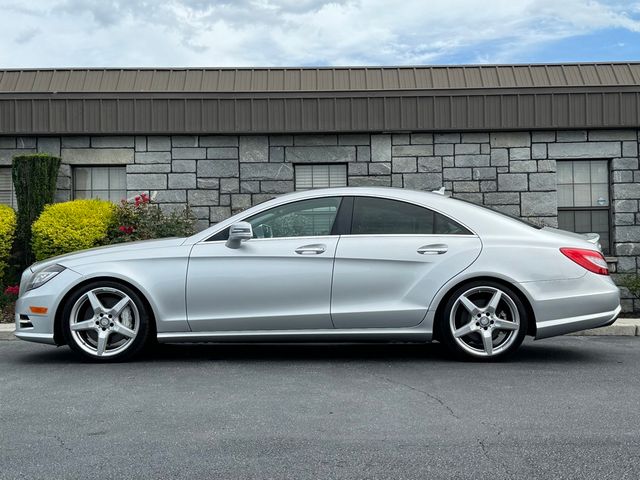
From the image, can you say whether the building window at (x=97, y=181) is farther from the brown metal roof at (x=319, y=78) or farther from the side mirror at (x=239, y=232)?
the side mirror at (x=239, y=232)

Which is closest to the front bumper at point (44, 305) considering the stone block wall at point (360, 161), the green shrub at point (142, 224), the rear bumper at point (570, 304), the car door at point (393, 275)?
the car door at point (393, 275)

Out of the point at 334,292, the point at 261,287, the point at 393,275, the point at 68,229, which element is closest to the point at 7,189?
the point at 68,229

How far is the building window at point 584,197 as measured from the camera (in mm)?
12516

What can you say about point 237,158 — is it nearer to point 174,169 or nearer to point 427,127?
point 174,169

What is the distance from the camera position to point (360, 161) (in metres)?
12.5

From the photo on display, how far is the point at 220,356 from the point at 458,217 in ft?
7.99

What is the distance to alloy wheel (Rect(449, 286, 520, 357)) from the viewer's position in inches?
260

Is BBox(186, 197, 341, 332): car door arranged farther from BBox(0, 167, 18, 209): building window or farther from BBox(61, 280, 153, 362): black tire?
BBox(0, 167, 18, 209): building window

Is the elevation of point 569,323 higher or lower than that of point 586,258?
lower

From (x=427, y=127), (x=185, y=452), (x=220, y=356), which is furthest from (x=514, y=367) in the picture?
(x=427, y=127)

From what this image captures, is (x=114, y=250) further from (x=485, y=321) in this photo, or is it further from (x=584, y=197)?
(x=584, y=197)

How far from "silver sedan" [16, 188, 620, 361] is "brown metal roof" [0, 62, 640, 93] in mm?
6722

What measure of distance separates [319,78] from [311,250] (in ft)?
23.4

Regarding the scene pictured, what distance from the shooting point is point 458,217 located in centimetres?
690
